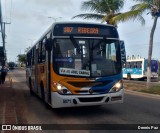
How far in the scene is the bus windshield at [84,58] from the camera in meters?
11.2

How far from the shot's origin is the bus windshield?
11203 millimetres

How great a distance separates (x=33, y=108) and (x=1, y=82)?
17201mm

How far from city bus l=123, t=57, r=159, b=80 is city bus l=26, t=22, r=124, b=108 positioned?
115ft

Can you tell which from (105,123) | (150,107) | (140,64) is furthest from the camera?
(140,64)

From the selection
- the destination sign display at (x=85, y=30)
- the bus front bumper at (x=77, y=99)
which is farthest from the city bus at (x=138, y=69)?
the bus front bumper at (x=77, y=99)

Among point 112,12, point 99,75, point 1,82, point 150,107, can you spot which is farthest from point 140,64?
point 99,75

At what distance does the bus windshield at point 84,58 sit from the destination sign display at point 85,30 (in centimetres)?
22

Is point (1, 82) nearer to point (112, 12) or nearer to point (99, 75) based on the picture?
point (112, 12)

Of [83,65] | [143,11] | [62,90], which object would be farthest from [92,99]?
[143,11]

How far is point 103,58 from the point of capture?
37.8 ft

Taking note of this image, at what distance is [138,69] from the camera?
47.5 meters

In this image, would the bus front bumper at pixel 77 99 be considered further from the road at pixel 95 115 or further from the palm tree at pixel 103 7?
the palm tree at pixel 103 7

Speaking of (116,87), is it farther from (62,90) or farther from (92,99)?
(62,90)

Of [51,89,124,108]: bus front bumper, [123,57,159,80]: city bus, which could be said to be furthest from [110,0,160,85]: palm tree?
[123,57,159,80]: city bus
